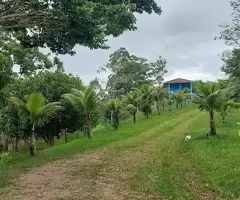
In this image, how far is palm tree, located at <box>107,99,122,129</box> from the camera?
3181 centimetres

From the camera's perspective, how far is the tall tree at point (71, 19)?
491 inches

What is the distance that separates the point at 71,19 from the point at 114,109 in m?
19.1

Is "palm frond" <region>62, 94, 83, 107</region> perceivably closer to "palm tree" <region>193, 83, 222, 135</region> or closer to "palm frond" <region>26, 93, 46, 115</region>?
"palm frond" <region>26, 93, 46, 115</region>

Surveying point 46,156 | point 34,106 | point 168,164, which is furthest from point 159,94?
point 168,164

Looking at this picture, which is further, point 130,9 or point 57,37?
point 57,37

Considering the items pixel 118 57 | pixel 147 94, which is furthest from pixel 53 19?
pixel 118 57

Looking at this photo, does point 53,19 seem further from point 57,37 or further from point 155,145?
point 155,145

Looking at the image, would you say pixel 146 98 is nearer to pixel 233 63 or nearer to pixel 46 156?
pixel 233 63

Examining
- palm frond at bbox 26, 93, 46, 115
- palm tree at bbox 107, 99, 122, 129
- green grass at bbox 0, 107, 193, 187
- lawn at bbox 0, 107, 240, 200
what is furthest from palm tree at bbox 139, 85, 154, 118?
palm frond at bbox 26, 93, 46, 115

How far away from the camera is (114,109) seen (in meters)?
31.8

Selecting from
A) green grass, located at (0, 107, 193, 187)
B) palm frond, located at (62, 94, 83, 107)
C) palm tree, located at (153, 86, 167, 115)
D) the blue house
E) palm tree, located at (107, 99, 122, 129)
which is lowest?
green grass, located at (0, 107, 193, 187)

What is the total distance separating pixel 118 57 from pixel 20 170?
47278 millimetres

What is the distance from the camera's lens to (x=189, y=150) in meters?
19.4

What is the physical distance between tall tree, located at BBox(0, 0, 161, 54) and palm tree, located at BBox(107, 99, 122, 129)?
1687 cm
